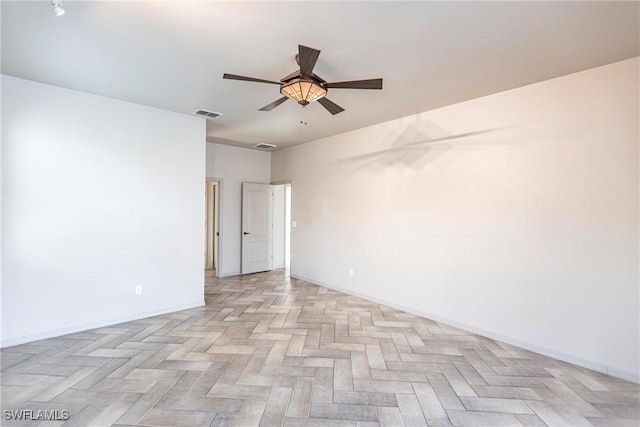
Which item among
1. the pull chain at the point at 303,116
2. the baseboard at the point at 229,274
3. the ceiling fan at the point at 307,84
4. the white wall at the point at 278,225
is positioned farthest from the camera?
the white wall at the point at 278,225

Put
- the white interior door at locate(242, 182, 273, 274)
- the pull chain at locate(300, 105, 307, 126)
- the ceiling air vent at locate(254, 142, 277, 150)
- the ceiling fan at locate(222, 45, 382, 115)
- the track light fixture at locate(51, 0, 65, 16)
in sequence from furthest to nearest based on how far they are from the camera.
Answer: the white interior door at locate(242, 182, 273, 274) → the ceiling air vent at locate(254, 142, 277, 150) → the pull chain at locate(300, 105, 307, 126) → the ceiling fan at locate(222, 45, 382, 115) → the track light fixture at locate(51, 0, 65, 16)

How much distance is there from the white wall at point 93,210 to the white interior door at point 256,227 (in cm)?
211

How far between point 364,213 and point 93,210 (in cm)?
389

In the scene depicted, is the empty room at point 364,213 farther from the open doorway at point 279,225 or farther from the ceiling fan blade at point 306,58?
the open doorway at point 279,225

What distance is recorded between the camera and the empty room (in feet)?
7.28

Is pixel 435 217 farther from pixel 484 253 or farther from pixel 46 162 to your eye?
pixel 46 162

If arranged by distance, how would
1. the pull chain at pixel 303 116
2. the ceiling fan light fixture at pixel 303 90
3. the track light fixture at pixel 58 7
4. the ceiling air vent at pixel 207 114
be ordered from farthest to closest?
1. the ceiling air vent at pixel 207 114
2. the pull chain at pixel 303 116
3. the ceiling fan light fixture at pixel 303 90
4. the track light fixture at pixel 58 7

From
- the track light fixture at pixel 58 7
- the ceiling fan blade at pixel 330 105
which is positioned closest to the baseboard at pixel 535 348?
the ceiling fan blade at pixel 330 105

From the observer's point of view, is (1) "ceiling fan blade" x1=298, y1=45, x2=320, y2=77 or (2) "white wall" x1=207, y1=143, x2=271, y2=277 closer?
(1) "ceiling fan blade" x1=298, y1=45, x2=320, y2=77

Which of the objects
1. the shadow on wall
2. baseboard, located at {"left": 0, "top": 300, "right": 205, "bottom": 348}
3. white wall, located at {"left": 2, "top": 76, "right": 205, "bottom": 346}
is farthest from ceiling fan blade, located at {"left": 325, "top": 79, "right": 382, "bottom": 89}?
baseboard, located at {"left": 0, "top": 300, "right": 205, "bottom": 348}

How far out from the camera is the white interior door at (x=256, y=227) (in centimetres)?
671

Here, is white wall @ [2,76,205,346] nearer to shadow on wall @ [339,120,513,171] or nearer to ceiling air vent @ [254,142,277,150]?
ceiling air vent @ [254,142,277,150]

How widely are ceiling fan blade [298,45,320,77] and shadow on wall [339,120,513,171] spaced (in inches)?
92.5

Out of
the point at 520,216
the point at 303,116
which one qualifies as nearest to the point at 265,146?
the point at 303,116
